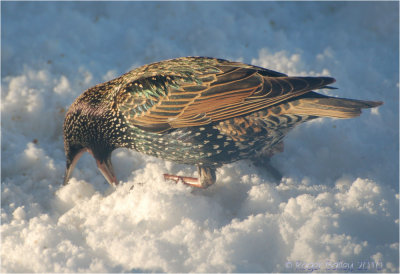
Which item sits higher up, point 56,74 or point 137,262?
point 56,74

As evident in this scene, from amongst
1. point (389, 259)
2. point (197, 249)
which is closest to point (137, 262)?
point (197, 249)

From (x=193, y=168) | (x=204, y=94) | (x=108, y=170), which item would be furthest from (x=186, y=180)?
(x=204, y=94)

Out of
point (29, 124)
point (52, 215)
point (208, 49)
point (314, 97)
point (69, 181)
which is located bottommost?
point (52, 215)

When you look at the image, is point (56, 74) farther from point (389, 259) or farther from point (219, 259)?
point (389, 259)

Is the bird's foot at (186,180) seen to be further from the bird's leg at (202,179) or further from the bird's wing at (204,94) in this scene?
the bird's wing at (204,94)

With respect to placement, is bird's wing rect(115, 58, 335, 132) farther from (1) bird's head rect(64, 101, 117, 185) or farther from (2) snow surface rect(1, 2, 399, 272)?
(2) snow surface rect(1, 2, 399, 272)

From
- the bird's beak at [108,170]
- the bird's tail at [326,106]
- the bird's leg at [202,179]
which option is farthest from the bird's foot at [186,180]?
the bird's tail at [326,106]

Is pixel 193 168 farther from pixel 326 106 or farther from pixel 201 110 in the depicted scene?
pixel 326 106

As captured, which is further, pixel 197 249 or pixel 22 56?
pixel 22 56

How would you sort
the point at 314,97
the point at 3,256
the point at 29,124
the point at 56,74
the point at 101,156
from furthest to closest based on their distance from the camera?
1. the point at 56,74
2. the point at 29,124
3. the point at 101,156
4. the point at 314,97
5. the point at 3,256
